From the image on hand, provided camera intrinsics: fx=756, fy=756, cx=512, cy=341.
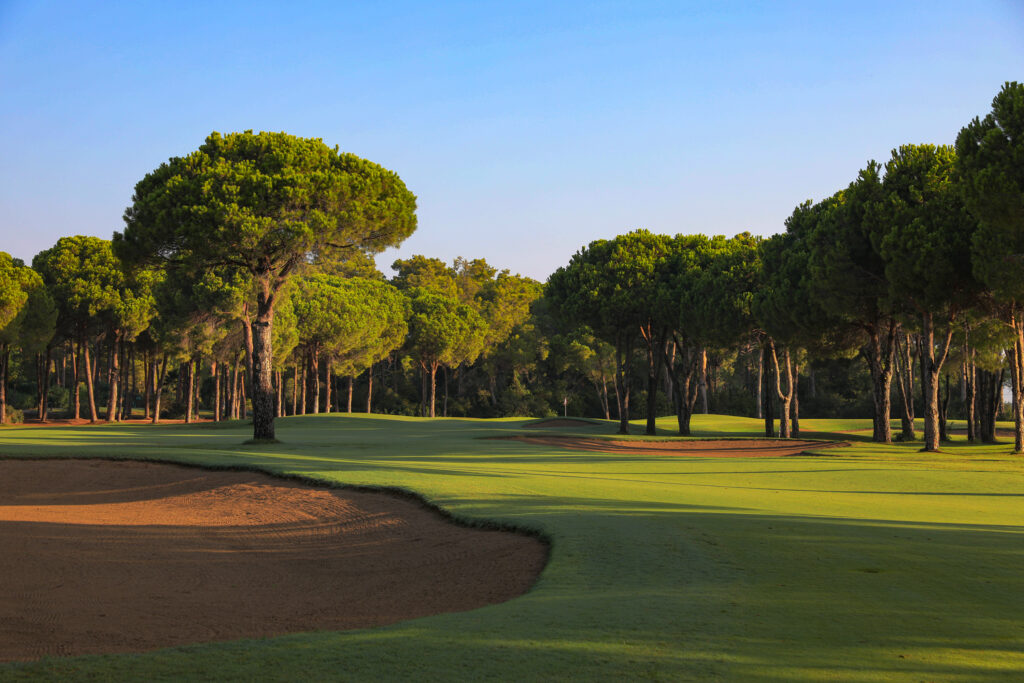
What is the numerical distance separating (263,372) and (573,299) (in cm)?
2389

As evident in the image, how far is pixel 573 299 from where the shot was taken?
48.3 m

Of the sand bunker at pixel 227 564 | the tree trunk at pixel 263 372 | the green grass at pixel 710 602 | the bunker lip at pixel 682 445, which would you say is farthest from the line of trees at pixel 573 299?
the green grass at pixel 710 602

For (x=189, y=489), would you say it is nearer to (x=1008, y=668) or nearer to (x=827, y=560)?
(x=827, y=560)

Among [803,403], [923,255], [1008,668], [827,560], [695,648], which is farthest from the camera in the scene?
[803,403]

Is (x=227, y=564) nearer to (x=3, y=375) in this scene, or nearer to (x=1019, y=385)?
(x=1019, y=385)

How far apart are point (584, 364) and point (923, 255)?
49.4 m

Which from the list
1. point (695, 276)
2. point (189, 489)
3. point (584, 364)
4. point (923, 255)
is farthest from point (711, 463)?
point (584, 364)

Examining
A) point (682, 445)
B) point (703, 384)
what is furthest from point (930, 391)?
point (703, 384)

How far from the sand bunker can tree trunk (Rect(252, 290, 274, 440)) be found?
1124 centimetres

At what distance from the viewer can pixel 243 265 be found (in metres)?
29.5

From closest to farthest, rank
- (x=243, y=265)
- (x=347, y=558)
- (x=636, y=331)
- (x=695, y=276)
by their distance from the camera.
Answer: (x=347, y=558), (x=243, y=265), (x=695, y=276), (x=636, y=331)

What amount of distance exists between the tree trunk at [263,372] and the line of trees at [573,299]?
3.1 inches

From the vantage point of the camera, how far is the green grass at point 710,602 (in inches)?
192

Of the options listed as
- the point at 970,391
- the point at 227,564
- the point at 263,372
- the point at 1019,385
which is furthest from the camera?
the point at 970,391
